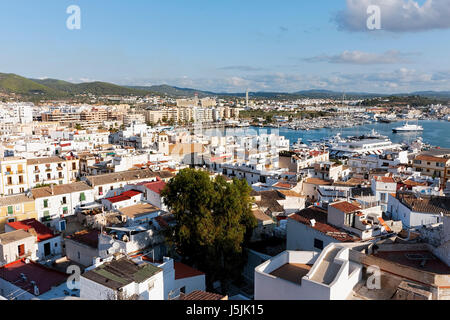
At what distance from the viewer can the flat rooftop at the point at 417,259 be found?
6.70 m

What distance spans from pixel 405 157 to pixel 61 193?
22.2 meters

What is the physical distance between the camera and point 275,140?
37.0m

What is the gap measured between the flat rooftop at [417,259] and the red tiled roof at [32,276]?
6.98 m

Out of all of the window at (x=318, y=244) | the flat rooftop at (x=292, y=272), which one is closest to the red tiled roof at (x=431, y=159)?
the window at (x=318, y=244)

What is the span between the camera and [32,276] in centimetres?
887

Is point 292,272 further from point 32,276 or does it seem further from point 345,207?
point 32,276

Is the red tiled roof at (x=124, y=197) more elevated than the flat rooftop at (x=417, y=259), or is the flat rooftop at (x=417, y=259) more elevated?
the flat rooftop at (x=417, y=259)

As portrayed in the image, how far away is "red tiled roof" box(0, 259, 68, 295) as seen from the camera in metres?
8.39

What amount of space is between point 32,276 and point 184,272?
3572 millimetres

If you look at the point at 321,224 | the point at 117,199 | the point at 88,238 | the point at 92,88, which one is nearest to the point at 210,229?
the point at 321,224

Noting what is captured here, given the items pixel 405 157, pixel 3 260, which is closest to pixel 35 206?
pixel 3 260

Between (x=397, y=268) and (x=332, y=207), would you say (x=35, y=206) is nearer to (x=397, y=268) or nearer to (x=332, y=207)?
(x=332, y=207)

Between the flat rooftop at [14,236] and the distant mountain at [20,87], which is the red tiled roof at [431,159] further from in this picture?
the distant mountain at [20,87]

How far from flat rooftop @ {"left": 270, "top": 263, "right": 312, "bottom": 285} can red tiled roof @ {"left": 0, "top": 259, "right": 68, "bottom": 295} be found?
16.8ft
